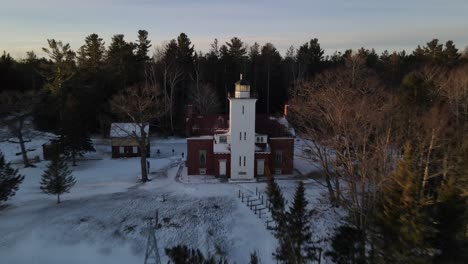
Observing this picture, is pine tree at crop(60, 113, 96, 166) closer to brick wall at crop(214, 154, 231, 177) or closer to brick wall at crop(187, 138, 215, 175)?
brick wall at crop(187, 138, 215, 175)

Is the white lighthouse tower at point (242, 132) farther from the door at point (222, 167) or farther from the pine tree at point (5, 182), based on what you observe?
the pine tree at point (5, 182)

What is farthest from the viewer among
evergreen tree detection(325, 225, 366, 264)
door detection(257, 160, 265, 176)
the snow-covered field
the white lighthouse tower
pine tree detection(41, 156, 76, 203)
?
door detection(257, 160, 265, 176)

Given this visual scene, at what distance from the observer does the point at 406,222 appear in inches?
458

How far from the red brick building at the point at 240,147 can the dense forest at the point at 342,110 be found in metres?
2.82

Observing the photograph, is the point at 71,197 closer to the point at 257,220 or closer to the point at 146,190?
the point at 146,190

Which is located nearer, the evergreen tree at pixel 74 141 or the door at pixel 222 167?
the door at pixel 222 167

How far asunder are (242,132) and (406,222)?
16.8 metres

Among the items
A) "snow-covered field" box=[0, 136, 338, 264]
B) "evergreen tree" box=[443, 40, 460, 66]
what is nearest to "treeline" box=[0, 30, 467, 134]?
"evergreen tree" box=[443, 40, 460, 66]

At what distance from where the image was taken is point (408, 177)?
1196 cm

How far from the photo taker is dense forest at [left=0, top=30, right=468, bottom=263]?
42.2 feet

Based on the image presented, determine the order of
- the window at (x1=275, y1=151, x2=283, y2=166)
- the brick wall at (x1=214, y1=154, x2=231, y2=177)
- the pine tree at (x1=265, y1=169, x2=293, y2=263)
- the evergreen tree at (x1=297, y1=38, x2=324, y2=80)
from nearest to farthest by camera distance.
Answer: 1. the pine tree at (x1=265, y1=169, x2=293, y2=263)
2. the brick wall at (x1=214, y1=154, x2=231, y2=177)
3. the window at (x1=275, y1=151, x2=283, y2=166)
4. the evergreen tree at (x1=297, y1=38, x2=324, y2=80)

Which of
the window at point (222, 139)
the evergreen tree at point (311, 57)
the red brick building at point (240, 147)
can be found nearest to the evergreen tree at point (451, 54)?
the evergreen tree at point (311, 57)

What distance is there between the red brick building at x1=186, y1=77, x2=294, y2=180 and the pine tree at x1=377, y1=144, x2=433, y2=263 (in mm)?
14169

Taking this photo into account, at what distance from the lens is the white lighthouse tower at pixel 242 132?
2722cm
